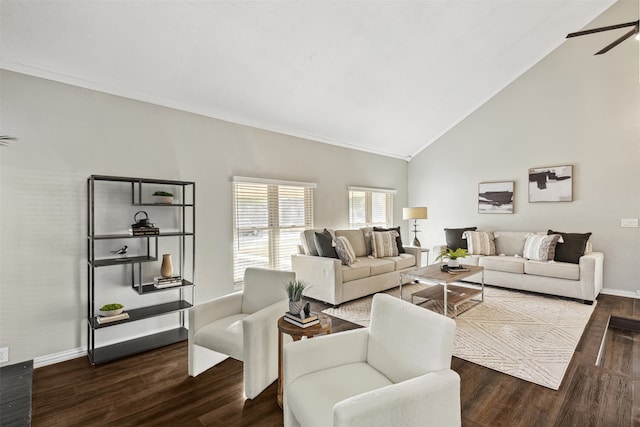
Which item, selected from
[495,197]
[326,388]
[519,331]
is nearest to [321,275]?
[519,331]

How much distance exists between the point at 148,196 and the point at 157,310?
3.95ft

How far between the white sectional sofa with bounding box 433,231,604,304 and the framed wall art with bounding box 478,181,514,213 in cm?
54

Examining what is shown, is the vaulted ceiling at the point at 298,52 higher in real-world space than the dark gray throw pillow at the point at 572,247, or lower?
higher

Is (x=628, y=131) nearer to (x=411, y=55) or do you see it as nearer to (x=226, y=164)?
(x=411, y=55)

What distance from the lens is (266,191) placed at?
4547 mm

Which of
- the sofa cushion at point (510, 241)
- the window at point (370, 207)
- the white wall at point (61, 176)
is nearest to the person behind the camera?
the white wall at point (61, 176)

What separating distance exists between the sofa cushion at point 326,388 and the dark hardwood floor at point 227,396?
1.91 feet

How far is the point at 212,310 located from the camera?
2611 millimetres

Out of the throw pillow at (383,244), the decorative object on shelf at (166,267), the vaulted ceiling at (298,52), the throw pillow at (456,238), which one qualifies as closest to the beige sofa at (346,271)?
the throw pillow at (383,244)

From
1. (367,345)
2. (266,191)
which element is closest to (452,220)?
(266,191)

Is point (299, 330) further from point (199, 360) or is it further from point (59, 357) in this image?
point (59, 357)

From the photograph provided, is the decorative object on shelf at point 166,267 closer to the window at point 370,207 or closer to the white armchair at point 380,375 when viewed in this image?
the white armchair at point 380,375

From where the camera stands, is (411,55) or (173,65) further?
(411,55)

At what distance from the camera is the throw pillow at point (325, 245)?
4406 mm
